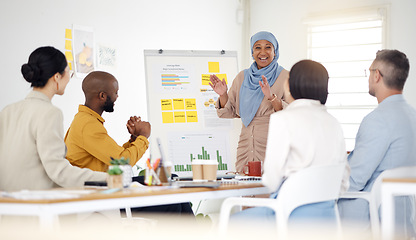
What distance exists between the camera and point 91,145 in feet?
10.4

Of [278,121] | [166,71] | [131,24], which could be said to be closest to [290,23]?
[131,24]

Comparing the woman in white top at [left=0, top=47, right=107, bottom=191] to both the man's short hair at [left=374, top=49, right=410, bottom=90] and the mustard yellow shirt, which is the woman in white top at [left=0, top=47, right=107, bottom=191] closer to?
the mustard yellow shirt

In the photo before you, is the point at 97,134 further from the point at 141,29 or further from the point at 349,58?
the point at 349,58

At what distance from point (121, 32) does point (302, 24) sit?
7.48 feet

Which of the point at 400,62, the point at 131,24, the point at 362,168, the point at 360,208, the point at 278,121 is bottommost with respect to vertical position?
the point at 360,208

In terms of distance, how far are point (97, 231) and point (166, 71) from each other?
2102 millimetres

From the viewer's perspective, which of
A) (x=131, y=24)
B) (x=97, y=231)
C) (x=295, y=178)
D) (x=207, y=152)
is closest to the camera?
(x=295, y=178)

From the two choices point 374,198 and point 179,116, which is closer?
point 374,198

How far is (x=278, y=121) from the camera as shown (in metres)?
2.41

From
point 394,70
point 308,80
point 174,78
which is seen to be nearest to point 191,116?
point 174,78

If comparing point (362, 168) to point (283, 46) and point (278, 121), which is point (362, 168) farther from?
point (283, 46)

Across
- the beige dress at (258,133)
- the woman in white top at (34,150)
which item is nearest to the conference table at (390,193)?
the woman in white top at (34,150)

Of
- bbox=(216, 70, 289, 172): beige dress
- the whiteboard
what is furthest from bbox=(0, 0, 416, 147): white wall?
bbox=(216, 70, 289, 172): beige dress

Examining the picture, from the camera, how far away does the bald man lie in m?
3.16
